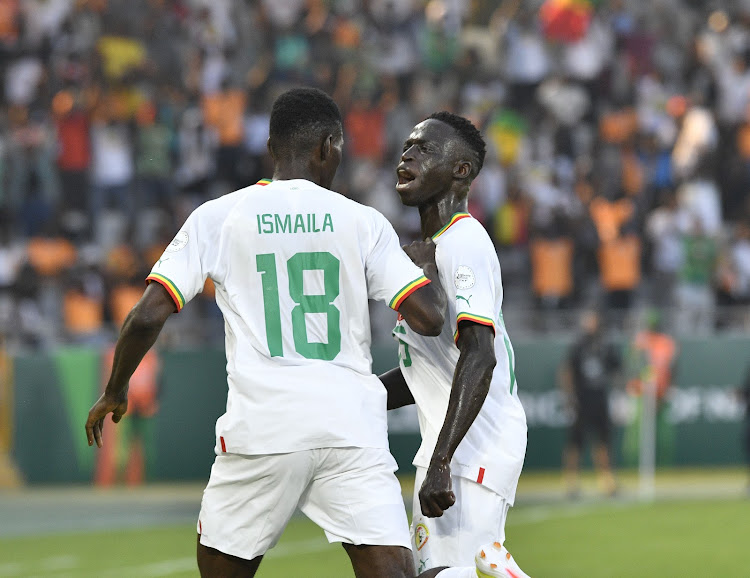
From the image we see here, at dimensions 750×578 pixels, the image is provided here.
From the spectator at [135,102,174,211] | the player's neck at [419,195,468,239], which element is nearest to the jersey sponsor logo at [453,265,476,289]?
the player's neck at [419,195,468,239]

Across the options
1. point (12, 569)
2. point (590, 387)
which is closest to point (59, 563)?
point (12, 569)

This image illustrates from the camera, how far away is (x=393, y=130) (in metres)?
20.2

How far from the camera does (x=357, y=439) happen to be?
4945 millimetres

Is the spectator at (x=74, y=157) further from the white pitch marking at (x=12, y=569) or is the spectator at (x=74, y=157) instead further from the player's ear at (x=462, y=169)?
the player's ear at (x=462, y=169)

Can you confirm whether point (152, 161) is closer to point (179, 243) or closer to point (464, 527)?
point (179, 243)

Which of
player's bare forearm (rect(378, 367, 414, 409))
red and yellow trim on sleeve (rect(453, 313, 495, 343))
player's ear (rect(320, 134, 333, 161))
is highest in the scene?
player's ear (rect(320, 134, 333, 161))

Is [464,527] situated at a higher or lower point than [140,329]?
lower

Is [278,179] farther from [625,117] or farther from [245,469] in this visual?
[625,117]

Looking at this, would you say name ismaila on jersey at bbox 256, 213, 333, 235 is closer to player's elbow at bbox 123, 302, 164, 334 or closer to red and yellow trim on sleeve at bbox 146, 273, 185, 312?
red and yellow trim on sleeve at bbox 146, 273, 185, 312

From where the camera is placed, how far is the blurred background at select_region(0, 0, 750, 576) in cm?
1744

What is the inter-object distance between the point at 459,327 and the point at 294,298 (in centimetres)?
65

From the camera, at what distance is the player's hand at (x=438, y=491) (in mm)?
4938

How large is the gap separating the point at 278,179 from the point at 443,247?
713 mm

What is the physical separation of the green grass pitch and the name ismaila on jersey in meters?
5.77
